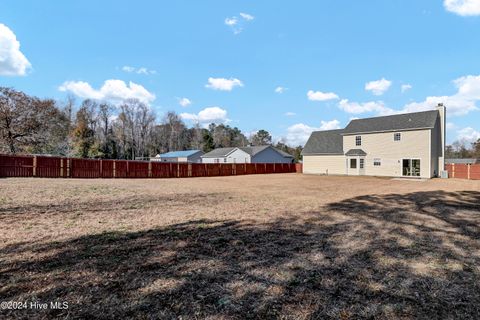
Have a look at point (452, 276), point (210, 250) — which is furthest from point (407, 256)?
point (210, 250)

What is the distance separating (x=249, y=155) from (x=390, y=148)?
20519 mm

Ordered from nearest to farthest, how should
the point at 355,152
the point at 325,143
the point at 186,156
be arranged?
1. the point at 355,152
2. the point at 325,143
3. the point at 186,156

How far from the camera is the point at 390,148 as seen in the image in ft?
84.9

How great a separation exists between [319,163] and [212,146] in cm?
3450

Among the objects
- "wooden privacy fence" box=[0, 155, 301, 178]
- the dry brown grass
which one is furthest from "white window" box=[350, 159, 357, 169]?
the dry brown grass

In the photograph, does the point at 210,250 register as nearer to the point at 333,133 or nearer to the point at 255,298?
the point at 255,298

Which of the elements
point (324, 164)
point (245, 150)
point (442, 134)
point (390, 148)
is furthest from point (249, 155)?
point (442, 134)

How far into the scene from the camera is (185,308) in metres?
2.50

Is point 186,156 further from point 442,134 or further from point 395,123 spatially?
point 442,134

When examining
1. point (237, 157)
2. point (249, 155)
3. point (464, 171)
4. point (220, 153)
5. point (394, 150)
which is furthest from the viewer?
point (220, 153)

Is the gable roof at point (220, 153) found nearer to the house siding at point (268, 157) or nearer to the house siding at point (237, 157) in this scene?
the house siding at point (237, 157)

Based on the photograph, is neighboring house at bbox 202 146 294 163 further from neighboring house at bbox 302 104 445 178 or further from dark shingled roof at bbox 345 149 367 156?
dark shingled roof at bbox 345 149 367 156

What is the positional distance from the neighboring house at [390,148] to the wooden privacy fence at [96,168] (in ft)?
39.6

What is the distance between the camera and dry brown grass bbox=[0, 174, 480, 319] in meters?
2.56
